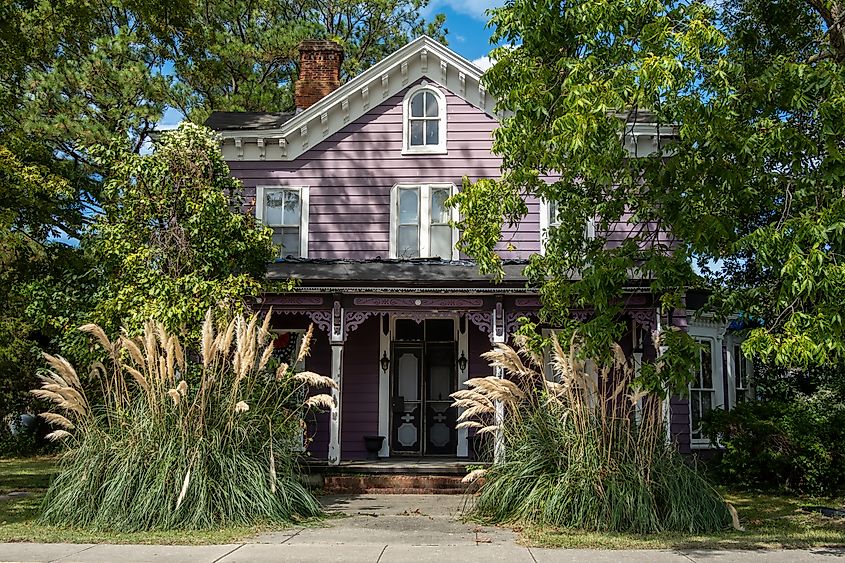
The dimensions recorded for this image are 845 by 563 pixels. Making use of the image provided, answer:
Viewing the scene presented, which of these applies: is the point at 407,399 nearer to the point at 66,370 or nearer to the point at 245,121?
the point at 245,121

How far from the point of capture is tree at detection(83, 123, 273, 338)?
12109mm

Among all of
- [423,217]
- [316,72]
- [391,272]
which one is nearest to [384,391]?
[391,272]

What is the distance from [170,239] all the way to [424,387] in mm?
6877

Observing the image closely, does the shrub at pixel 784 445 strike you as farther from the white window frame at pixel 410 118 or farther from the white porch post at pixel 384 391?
the white window frame at pixel 410 118

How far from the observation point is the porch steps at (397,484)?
1466 cm

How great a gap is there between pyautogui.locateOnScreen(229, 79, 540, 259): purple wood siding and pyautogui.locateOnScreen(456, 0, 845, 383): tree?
19.5ft

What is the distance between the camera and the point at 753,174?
10109 mm

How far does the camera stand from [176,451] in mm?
10086

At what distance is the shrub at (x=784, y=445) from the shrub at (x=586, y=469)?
5051mm

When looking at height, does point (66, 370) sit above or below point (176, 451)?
above

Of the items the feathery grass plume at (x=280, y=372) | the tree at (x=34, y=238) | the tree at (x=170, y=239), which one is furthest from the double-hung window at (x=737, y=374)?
the tree at (x=34, y=238)

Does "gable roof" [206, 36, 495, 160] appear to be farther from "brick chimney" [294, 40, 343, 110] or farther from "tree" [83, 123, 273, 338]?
"tree" [83, 123, 273, 338]

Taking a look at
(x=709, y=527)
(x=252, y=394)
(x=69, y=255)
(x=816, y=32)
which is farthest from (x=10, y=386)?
(x=816, y=32)

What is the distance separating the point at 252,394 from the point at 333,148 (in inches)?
312
